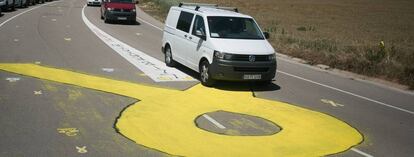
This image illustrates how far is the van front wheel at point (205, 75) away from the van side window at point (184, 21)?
5.20ft

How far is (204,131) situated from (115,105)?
231cm

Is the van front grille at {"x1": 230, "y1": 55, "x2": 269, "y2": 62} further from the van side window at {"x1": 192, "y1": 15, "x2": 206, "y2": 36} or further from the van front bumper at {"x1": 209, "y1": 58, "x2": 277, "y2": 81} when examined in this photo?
the van side window at {"x1": 192, "y1": 15, "x2": 206, "y2": 36}

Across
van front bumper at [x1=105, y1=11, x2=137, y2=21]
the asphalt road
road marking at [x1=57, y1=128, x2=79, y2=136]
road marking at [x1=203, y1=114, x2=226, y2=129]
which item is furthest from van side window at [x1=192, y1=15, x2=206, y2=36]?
van front bumper at [x1=105, y1=11, x2=137, y2=21]

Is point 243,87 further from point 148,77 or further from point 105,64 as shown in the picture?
point 105,64

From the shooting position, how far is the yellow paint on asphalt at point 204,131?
810cm

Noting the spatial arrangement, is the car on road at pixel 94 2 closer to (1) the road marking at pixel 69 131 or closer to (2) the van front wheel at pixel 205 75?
(2) the van front wheel at pixel 205 75

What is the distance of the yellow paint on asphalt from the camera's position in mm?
8102

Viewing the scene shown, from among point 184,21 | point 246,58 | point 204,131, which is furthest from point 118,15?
point 204,131

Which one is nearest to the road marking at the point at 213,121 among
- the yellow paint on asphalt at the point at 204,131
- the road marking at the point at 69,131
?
the yellow paint on asphalt at the point at 204,131

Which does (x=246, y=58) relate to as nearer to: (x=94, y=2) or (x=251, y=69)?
(x=251, y=69)

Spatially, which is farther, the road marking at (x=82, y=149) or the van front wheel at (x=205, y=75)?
the van front wheel at (x=205, y=75)

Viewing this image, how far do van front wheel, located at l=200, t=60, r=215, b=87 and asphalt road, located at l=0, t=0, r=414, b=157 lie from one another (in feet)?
0.96

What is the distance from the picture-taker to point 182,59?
47.7 feet

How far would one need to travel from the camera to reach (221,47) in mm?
12539
